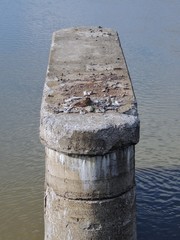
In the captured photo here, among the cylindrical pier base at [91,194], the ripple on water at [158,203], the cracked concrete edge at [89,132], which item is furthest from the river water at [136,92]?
the cracked concrete edge at [89,132]

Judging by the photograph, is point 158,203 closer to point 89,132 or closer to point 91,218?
point 91,218

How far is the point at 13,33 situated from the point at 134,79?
506 cm

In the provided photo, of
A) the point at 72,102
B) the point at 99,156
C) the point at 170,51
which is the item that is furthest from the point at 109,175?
the point at 170,51

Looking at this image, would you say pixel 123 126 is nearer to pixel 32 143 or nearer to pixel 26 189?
pixel 26 189

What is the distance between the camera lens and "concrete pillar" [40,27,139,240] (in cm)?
389

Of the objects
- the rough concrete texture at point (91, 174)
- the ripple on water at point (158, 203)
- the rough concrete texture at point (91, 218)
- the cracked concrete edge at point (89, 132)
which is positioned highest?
the cracked concrete edge at point (89, 132)

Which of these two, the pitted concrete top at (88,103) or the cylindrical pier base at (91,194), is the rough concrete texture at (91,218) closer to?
the cylindrical pier base at (91,194)

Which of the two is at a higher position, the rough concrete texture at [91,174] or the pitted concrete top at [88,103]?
the pitted concrete top at [88,103]

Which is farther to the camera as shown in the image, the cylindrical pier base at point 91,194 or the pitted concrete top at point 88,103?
the cylindrical pier base at point 91,194

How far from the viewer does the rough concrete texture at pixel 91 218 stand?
4059mm

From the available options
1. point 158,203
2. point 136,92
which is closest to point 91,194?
point 158,203

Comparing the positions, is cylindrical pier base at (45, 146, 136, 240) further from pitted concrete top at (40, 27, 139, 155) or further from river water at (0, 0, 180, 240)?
river water at (0, 0, 180, 240)

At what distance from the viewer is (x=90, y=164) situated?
13.0ft

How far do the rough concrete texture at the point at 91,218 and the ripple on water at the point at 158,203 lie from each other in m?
2.19
